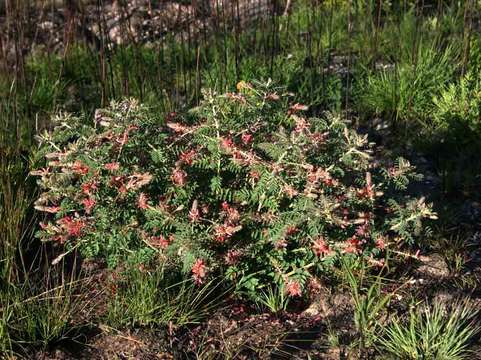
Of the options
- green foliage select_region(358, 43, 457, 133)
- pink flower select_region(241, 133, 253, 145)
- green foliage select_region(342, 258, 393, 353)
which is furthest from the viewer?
green foliage select_region(358, 43, 457, 133)

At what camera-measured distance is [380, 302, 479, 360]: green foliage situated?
264 centimetres

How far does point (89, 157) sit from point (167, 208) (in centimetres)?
35

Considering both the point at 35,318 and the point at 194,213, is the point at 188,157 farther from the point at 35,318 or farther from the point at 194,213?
the point at 35,318

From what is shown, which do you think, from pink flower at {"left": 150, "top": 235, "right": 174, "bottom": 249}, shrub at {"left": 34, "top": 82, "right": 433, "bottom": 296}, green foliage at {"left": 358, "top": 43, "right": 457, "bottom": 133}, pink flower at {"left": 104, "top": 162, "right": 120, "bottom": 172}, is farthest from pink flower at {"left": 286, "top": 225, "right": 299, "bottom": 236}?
green foliage at {"left": 358, "top": 43, "right": 457, "bottom": 133}

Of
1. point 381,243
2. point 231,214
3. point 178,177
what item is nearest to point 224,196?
point 231,214

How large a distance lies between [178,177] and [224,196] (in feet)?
0.79

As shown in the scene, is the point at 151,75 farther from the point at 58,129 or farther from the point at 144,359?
the point at 144,359

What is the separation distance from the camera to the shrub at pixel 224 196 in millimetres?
2850

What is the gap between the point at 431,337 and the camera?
8.89 feet

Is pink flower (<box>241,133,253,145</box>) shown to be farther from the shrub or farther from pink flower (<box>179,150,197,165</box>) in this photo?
pink flower (<box>179,150,197,165</box>)

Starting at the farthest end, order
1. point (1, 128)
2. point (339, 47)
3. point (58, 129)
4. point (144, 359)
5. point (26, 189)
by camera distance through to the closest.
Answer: point (339, 47), point (1, 128), point (26, 189), point (58, 129), point (144, 359)

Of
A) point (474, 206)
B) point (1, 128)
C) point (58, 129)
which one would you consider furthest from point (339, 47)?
point (58, 129)

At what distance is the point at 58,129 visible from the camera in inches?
121

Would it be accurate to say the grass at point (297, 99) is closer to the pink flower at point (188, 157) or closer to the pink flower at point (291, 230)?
the pink flower at point (291, 230)
